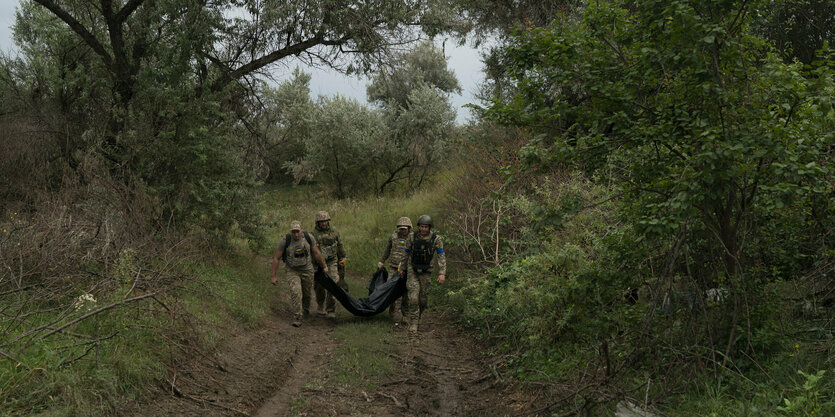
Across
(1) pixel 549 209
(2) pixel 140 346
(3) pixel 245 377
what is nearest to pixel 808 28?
(1) pixel 549 209

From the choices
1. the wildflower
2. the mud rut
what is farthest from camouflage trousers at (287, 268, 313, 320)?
the wildflower

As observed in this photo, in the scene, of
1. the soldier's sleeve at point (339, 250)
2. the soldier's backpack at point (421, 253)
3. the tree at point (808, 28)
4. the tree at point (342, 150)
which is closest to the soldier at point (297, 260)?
the soldier's sleeve at point (339, 250)

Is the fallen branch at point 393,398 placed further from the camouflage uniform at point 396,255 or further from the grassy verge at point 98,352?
the camouflage uniform at point 396,255

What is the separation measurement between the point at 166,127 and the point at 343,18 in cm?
438

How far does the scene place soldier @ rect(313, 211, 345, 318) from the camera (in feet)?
38.5

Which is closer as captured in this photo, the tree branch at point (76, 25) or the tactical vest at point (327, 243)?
the tree branch at point (76, 25)

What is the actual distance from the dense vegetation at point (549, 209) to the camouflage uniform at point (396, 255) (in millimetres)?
1420

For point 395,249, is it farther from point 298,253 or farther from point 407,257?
point 298,253

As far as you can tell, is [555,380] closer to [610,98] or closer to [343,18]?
[610,98]

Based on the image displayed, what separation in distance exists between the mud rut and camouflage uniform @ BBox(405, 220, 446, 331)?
108cm

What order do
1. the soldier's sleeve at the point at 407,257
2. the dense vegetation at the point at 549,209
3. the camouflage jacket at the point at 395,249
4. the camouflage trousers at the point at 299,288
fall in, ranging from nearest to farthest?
1. the dense vegetation at the point at 549,209
2. the soldier's sleeve at the point at 407,257
3. the camouflage trousers at the point at 299,288
4. the camouflage jacket at the point at 395,249

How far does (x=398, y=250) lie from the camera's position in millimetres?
11781

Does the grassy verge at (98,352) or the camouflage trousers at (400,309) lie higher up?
the grassy verge at (98,352)

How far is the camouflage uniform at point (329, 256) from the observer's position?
11.8 meters
